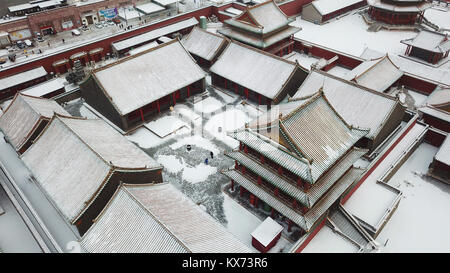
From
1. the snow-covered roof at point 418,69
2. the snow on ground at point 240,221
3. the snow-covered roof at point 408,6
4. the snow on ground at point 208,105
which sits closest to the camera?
the snow on ground at point 240,221

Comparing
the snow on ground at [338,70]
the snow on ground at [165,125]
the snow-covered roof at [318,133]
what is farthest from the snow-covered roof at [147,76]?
the snow on ground at [338,70]

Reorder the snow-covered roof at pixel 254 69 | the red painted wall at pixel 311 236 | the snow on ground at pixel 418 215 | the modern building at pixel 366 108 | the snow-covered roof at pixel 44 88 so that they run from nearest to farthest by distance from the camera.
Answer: the red painted wall at pixel 311 236 → the snow on ground at pixel 418 215 → the modern building at pixel 366 108 → the snow-covered roof at pixel 254 69 → the snow-covered roof at pixel 44 88

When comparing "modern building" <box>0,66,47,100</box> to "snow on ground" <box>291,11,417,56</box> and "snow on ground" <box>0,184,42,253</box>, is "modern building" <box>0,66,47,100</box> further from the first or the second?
"snow on ground" <box>291,11,417,56</box>

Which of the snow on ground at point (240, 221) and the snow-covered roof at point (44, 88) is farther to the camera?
the snow-covered roof at point (44, 88)

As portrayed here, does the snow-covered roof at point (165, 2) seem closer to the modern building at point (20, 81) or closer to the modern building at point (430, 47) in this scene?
the modern building at point (20, 81)

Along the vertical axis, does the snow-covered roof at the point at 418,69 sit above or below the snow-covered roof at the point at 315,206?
above
